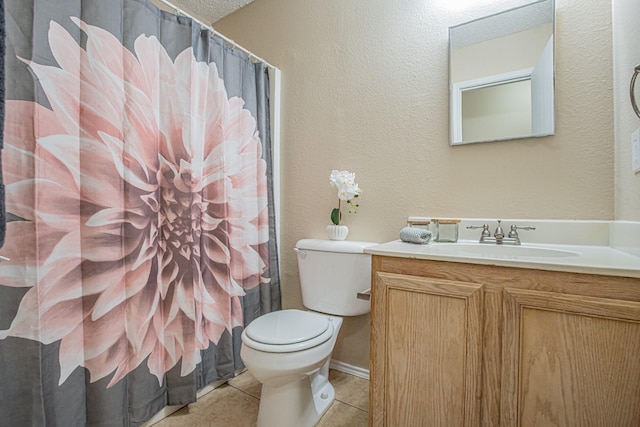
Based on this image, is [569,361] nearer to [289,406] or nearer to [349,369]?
[289,406]

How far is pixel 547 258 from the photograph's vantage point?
3.19 ft

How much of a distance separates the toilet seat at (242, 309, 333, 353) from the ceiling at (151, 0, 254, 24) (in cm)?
209

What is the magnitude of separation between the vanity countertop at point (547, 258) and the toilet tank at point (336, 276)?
345 mm

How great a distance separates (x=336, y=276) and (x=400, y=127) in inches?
33.0

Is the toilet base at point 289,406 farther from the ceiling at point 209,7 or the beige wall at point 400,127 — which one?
the ceiling at point 209,7

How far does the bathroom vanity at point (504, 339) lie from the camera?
743 mm

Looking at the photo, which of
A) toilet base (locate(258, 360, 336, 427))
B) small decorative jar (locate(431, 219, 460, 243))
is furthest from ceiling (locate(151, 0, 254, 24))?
toilet base (locate(258, 360, 336, 427))

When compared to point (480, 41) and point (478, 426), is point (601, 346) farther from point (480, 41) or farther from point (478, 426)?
point (480, 41)

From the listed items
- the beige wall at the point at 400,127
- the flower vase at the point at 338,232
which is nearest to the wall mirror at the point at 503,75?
the beige wall at the point at 400,127

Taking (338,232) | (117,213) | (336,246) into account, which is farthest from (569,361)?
(117,213)

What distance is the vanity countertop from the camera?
76 cm

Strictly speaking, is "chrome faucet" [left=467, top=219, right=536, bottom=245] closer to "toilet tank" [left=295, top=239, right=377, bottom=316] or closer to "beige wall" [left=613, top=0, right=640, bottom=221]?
"beige wall" [left=613, top=0, right=640, bottom=221]

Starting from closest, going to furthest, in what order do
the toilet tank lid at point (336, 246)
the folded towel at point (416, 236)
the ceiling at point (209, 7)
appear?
A: the folded towel at point (416, 236), the toilet tank lid at point (336, 246), the ceiling at point (209, 7)

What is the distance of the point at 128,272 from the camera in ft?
3.93
